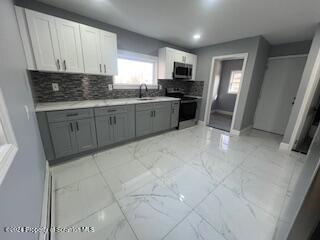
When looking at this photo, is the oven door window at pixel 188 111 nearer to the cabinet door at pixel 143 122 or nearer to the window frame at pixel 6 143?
the cabinet door at pixel 143 122

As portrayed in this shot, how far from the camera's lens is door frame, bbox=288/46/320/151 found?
2.55m

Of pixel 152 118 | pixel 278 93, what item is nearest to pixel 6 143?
pixel 152 118

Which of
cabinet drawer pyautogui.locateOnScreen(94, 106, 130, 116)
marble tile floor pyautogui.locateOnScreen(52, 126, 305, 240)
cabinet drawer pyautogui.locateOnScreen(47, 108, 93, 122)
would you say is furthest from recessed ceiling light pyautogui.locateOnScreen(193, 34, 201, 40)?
cabinet drawer pyautogui.locateOnScreen(47, 108, 93, 122)

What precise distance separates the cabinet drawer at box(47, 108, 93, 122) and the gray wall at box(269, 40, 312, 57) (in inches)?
189

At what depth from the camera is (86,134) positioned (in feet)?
7.72

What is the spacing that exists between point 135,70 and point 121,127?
60.8 inches

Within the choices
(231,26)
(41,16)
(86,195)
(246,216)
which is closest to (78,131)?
(86,195)

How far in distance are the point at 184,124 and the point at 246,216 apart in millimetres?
2741

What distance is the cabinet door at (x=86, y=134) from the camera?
2264 millimetres

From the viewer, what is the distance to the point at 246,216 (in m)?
1.47

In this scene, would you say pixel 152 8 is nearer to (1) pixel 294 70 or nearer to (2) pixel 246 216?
(2) pixel 246 216

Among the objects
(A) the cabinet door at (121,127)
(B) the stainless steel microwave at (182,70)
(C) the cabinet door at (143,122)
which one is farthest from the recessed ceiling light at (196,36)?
(A) the cabinet door at (121,127)

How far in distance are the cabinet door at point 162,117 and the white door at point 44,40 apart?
2045 millimetres

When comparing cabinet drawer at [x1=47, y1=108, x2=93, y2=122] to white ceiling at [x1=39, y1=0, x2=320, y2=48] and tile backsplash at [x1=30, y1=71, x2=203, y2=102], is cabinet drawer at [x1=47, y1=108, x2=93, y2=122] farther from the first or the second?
white ceiling at [x1=39, y1=0, x2=320, y2=48]
